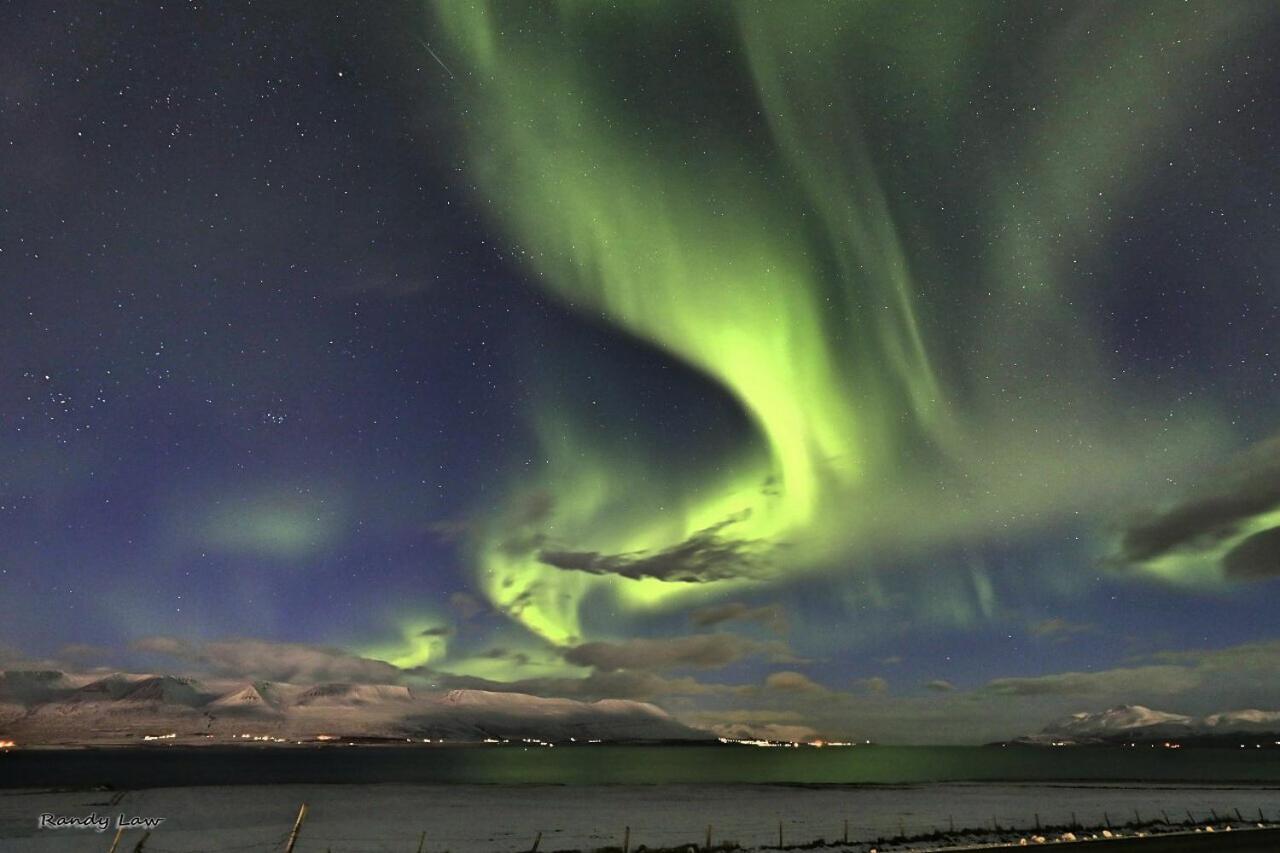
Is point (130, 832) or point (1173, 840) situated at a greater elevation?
point (1173, 840)

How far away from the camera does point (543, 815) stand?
7600 centimetres

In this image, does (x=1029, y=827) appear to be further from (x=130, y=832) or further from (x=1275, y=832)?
(x=130, y=832)

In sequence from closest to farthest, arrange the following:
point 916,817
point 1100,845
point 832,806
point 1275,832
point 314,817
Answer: point 1100,845 < point 1275,832 < point 916,817 < point 314,817 < point 832,806

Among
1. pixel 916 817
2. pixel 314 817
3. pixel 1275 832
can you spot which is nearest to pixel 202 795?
pixel 314 817

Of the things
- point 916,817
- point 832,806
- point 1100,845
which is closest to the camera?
point 1100,845

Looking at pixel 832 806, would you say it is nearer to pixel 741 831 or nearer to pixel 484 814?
pixel 741 831

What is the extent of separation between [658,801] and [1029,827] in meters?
48.5

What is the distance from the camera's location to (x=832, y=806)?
8744 cm

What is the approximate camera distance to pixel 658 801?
95.7 m

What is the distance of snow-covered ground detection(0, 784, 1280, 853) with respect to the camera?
5581cm

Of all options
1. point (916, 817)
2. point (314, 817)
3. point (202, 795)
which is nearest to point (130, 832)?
point (314, 817)

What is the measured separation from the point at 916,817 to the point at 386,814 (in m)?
53.8

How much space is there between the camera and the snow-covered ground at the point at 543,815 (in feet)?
183

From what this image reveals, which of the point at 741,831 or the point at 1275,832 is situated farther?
the point at 741,831
